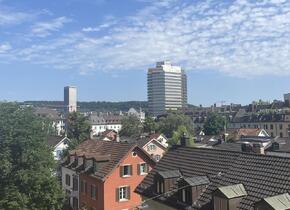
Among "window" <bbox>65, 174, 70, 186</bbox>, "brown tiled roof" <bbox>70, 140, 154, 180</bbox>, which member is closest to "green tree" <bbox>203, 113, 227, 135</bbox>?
"window" <bbox>65, 174, 70, 186</bbox>

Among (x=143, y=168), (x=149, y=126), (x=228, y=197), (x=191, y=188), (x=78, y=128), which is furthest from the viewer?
(x=149, y=126)

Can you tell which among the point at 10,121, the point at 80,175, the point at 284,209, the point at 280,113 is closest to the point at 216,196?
the point at 284,209

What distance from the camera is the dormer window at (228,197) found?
20094 millimetres

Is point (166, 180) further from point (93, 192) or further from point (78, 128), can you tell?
point (78, 128)

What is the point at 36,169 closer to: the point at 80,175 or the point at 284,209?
the point at 80,175

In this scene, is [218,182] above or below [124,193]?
above

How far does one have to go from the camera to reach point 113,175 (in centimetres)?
4053

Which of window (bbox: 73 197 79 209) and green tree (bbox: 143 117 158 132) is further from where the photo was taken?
green tree (bbox: 143 117 158 132)

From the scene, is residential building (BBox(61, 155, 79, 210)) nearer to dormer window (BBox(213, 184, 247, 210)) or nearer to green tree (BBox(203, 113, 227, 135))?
dormer window (BBox(213, 184, 247, 210))

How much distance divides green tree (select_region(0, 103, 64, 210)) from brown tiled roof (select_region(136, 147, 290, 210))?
1052cm

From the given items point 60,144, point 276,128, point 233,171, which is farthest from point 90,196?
point 276,128

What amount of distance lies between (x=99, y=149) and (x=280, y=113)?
10091 centimetres

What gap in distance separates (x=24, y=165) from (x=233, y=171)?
21.2 metres

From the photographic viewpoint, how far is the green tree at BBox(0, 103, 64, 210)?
35.5m
